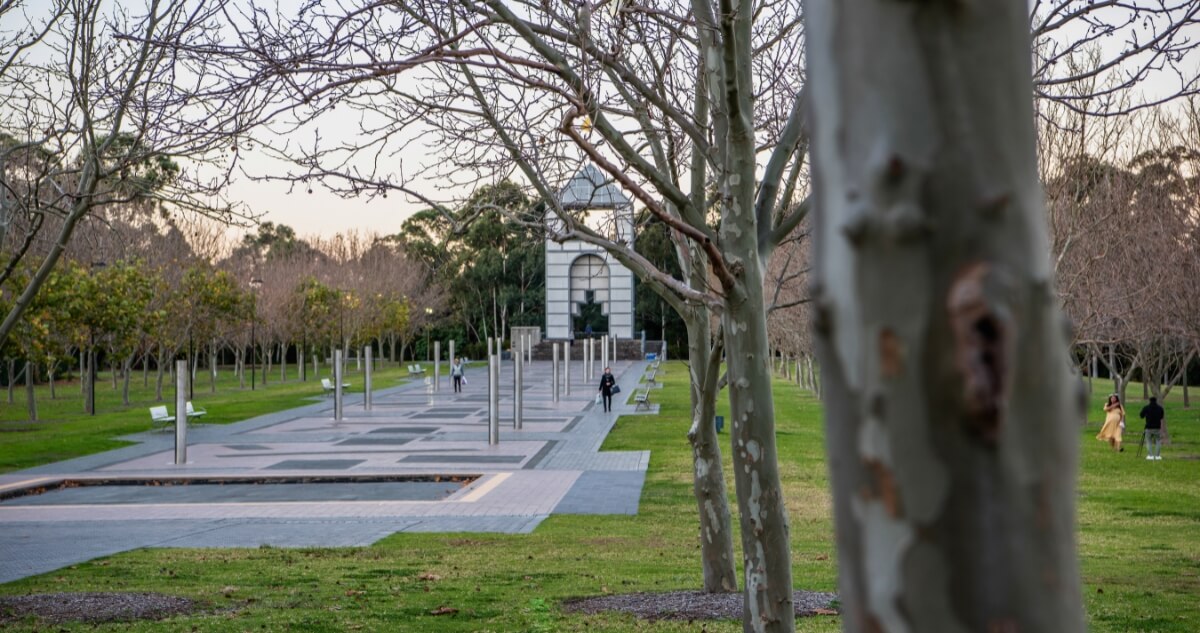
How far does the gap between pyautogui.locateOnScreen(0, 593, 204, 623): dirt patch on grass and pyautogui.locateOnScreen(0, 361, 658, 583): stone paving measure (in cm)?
202

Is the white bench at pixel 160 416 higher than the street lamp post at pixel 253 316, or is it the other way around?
the street lamp post at pixel 253 316

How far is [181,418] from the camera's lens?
2231 centimetres

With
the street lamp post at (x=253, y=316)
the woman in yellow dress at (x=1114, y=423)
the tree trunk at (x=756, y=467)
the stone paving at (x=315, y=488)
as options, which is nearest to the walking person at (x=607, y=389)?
the stone paving at (x=315, y=488)

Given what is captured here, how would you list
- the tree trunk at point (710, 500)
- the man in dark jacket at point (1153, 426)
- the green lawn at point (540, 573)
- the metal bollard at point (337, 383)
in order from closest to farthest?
the green lawn at point (540, 573) < the tree trunk at point (710, 500) < the man in dark jacket at point (1153, 426) < the metal bollard at point (337, 383)

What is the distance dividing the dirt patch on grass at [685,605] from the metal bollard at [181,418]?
14.4m

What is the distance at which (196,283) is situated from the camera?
44.6 metres

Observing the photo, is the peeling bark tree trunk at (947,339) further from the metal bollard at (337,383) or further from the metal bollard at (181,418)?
the metal bollard at (337,383)

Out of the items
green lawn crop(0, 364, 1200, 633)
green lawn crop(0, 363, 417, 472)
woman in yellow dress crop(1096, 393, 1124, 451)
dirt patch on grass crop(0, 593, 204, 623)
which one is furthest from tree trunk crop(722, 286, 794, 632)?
woman in yellow dress crop(1096, 393, 1124, 451)

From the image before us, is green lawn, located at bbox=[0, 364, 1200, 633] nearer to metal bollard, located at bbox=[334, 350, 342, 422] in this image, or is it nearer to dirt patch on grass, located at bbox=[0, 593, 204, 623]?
dirt patch on grass, located at bbox=[0, 593, 204, 623]

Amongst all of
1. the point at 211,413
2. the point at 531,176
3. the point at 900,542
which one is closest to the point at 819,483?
the point at 531,176

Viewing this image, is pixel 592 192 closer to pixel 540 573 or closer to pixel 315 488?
pixel 540 573

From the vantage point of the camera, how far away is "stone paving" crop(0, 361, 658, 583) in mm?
14719

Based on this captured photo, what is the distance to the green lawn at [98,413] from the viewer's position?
83.1 ft

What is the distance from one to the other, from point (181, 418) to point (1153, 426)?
19.4 meters
